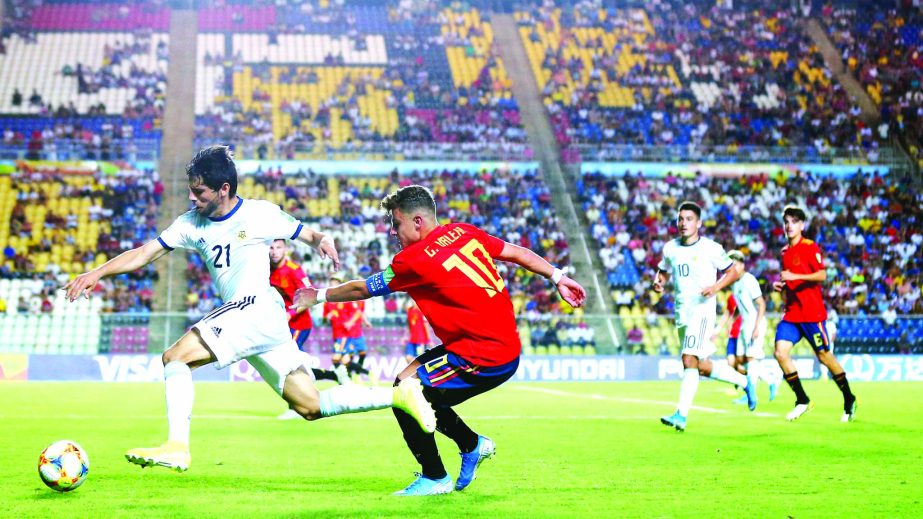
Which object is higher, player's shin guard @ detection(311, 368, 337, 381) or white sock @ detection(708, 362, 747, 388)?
white sock @ detection(708, 362, 747, 388)

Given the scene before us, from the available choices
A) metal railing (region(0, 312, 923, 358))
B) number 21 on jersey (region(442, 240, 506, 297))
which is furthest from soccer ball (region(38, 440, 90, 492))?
metal railing (region(0, 312, 923, 358))

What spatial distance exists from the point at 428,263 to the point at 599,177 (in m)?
32.7

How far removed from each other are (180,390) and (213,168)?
5.29ft


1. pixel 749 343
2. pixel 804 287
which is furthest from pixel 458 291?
pixel 749 343

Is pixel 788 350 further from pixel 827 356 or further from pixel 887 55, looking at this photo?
pixel 887 55

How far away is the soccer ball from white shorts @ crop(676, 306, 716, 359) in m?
7.66

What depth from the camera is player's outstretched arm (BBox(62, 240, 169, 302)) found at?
7.34 m

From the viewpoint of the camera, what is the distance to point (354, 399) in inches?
298

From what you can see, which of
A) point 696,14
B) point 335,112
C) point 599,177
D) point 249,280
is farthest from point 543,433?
point 696,14

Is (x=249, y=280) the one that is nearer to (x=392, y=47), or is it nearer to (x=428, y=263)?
(x=428, y=263)

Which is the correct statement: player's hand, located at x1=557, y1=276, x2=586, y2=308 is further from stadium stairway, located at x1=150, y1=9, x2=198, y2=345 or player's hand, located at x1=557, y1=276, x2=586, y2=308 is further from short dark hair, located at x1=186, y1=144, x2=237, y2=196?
stadium stairway, located at x1=150, y1=9, x2=198, y2=345

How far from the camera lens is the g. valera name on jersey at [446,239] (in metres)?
7.41

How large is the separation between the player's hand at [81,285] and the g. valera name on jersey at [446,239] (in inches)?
90.3

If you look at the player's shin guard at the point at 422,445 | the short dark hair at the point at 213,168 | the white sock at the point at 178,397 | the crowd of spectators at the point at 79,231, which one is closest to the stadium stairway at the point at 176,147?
the crowd of spectators at the point at 79,231
